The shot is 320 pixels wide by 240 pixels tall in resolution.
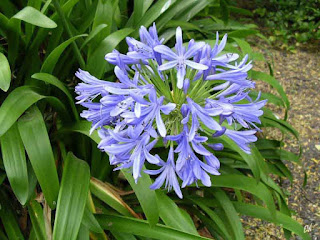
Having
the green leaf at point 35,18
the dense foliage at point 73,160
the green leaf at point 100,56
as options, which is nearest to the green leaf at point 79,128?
the dense foliage at point 73,160

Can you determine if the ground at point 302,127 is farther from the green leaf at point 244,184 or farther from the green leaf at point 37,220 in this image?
the green leaf at point 37,220

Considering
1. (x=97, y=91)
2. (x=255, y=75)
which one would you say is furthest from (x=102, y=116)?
(x=255, y=75)

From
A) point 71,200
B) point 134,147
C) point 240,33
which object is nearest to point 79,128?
point 71,200

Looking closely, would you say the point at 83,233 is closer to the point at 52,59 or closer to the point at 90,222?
the point at 90,222

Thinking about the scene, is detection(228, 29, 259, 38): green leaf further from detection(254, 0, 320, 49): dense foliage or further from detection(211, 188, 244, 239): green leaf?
detection(254, 0, 320, 49): dense foliage

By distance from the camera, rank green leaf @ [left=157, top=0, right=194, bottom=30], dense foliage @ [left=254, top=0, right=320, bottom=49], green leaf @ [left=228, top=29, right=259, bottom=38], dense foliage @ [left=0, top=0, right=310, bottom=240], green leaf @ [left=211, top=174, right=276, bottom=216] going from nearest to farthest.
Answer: dense foliage @ [left=0, top=0, right=310, bottom=240] < green leaf @ [left=211, top=174, right=276, bottom=216] < green leaf @ [left=157, top=0, right=194, bottom=30] < green leaf @ [left=228, top=29, right=259, bottom=38] < dense foliage @ [left=254, top=0, right=320, bottom=49]

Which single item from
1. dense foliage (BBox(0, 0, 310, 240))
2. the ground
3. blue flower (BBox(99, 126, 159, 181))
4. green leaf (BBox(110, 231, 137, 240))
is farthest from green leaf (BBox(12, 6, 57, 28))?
the ground
